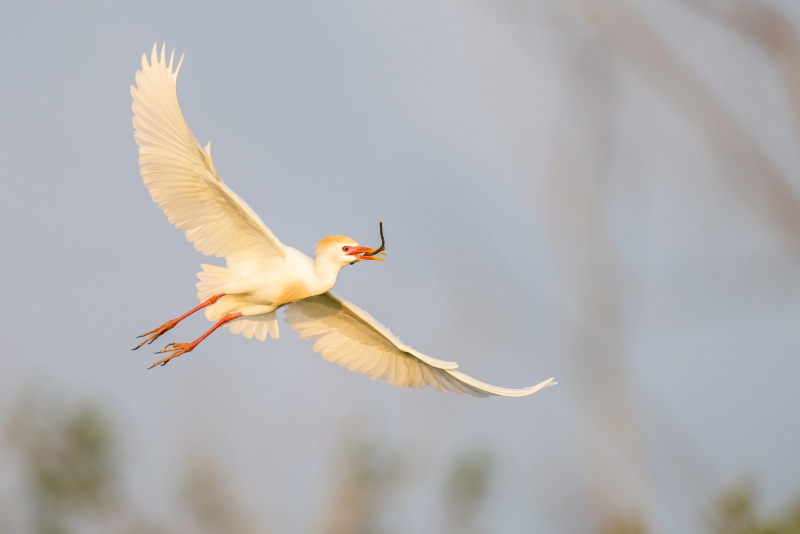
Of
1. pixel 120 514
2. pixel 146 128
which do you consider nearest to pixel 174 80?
pixel 146 128

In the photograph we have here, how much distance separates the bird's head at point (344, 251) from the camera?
923 cm

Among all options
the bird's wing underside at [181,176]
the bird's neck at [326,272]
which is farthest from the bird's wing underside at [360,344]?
the bird's wing underside at [181,176]

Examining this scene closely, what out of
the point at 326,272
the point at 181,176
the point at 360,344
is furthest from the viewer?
the point at 360,344

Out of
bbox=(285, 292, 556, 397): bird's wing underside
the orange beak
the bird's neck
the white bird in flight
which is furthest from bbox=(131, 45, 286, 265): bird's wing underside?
bbox=(285, 292, 556, 397): bird's wing underside

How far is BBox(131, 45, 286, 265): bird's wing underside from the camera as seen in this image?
28.1 feet

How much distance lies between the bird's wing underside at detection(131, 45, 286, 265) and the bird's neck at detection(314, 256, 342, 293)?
35 centimetres

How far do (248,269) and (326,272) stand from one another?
2.33 feet

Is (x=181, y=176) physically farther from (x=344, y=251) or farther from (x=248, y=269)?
(x=344, y=251)

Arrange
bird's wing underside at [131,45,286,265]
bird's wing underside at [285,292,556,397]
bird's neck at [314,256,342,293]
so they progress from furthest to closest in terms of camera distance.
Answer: bird's wing underside at [285,292,556,397] < bird's neck at [314,256,342,293] < bird's wing underside at [131,45,286,265]

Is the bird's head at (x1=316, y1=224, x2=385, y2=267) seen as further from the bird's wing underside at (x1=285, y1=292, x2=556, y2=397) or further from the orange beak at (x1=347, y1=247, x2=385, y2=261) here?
the bird's wing underside at (x1=285, y1=292, x2=556, y2=397)

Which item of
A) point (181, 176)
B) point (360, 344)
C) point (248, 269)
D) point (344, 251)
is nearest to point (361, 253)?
point (344, 251)

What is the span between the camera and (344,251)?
9250 millimetres

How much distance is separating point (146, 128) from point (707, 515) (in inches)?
260

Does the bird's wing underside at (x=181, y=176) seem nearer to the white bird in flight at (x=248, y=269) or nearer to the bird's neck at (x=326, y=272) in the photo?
the white bird in flight at (x=248, y=269)
